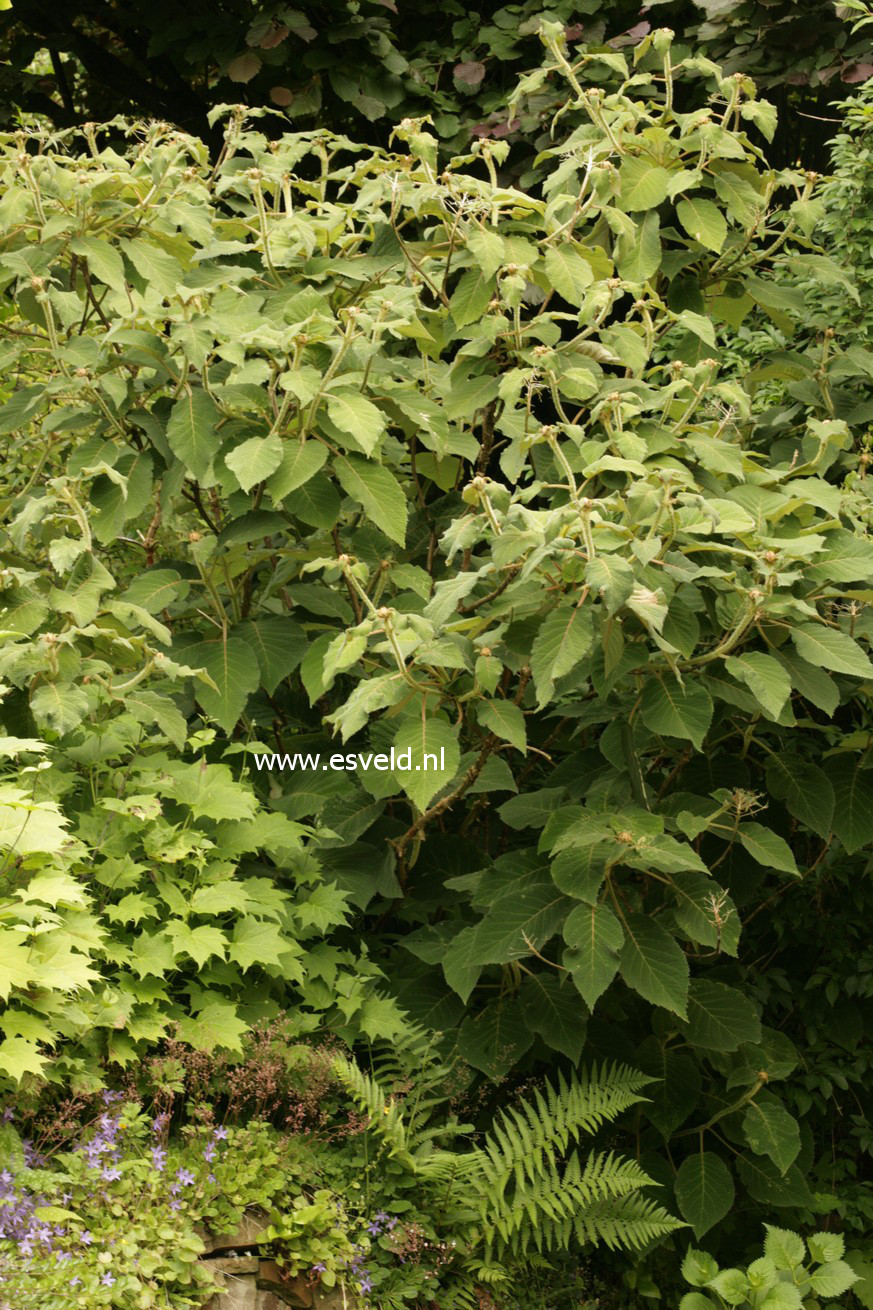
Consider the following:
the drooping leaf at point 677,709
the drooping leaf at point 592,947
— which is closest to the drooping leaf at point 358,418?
the drooping leaf at point 677,709

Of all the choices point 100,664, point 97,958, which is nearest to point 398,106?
point 100,664

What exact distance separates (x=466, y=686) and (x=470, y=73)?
422 centimetres

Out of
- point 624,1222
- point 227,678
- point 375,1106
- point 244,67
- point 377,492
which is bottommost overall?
point 624,1222

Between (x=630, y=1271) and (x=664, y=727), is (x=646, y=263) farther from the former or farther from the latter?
(x=630, y=1271)

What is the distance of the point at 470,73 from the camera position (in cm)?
638

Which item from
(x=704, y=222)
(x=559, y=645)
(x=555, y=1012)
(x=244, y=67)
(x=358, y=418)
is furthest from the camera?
(x=244, y=67)

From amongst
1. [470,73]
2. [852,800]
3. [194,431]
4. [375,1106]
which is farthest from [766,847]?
[470,73]

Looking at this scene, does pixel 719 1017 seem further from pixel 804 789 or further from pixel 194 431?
pixel 194 431

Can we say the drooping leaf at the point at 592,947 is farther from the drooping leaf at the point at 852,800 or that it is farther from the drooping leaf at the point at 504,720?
the drooping leaf at the point at 852,800

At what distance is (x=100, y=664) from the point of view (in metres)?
3.12

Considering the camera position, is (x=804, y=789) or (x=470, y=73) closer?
(x=804, y=789)

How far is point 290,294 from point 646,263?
38.4 inches

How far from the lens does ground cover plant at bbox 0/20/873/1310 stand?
2.95m

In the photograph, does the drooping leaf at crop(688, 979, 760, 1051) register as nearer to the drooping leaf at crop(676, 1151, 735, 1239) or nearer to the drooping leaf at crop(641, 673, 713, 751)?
the drooping leaf at crop(676, 1151, 735, 1239)
